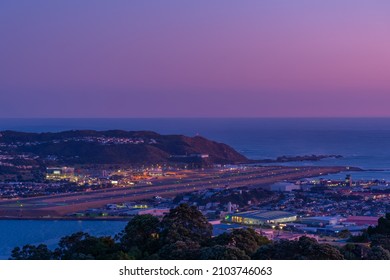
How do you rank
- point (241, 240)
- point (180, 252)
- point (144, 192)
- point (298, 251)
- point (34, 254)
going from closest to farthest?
point (298, 251)
point (180, 252)
point (241, 240)
point (34, 254)
point (144, 192)

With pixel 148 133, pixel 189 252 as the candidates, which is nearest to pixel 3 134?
pixel 148 133

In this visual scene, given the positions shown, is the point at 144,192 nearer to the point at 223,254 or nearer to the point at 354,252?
the point at 354,252

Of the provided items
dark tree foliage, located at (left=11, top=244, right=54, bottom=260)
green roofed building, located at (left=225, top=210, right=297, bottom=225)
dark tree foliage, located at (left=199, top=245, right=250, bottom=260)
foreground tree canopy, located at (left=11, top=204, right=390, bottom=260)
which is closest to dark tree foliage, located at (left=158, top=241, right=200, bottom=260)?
foreground tree canopy, located at (left=11, top=204, right=390, bottom=260)

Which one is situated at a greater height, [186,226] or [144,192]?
[186,226]

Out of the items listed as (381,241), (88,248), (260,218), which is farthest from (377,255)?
(260,218)

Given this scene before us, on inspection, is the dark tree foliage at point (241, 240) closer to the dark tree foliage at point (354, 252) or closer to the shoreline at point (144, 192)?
the dark tree foliage at point (354, 252)

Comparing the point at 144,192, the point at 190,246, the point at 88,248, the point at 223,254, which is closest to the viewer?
the point at 223,254
